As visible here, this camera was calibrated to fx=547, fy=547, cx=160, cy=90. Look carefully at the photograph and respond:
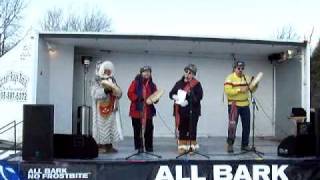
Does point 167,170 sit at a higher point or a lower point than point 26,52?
lower

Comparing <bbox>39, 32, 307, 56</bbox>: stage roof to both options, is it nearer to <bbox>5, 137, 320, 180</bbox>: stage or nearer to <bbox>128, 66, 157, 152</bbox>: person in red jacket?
<bbox>128, 66, 157, 152</bbox>: person in red jacket

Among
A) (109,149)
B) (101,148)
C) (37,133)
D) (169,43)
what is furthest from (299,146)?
(37,133)

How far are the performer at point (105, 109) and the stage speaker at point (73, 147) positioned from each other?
33.6 inches

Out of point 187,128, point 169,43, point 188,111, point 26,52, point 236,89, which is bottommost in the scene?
point 187,128

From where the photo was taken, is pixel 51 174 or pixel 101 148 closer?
pixel 51 174

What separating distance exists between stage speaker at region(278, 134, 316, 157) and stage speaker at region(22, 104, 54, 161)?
3342mm

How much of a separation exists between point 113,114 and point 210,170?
193cm

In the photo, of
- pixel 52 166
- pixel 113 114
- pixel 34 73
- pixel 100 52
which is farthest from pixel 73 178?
pixel 100 52

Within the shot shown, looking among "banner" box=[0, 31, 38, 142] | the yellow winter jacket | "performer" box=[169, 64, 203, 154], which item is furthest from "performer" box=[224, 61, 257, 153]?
"banner" box=[0, 31, 38, 142]

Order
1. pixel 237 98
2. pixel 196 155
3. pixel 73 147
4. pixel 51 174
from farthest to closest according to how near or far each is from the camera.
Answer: pixel 237 98 → pixel 196 155 → pixel 73 147 → pixel 51 174

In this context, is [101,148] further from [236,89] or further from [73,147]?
[236,89]

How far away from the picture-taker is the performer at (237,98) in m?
8.38

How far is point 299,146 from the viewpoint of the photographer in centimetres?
784

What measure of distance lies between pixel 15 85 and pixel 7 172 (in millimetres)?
3032
